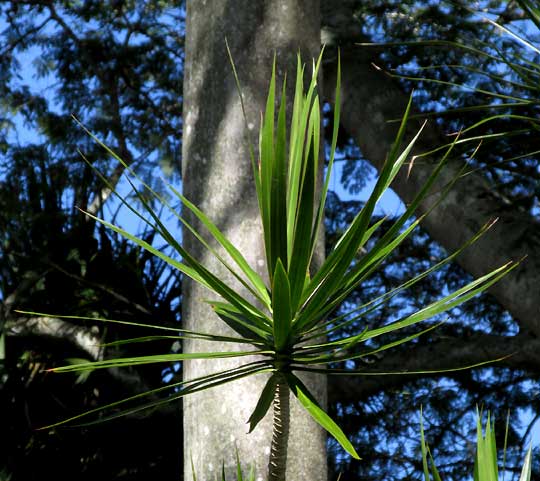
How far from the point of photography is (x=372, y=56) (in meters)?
3.97

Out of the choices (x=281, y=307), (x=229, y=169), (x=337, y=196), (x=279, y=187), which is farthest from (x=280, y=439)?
(x=337, y=196)

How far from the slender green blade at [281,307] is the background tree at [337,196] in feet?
6.27

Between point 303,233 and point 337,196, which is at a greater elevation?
point 337,196

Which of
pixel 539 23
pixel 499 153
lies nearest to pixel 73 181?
pixel 499 153

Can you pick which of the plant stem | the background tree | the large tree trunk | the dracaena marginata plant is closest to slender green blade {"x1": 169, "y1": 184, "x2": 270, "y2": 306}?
the dracaena marginata plant

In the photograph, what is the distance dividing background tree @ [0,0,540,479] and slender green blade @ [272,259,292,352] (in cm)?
191

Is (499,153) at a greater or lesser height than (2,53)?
lesser

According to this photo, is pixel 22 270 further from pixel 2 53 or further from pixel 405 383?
pixel 2 53

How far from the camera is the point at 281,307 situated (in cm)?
99

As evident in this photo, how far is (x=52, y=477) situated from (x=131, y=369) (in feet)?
2.08

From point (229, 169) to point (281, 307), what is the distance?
1.12m

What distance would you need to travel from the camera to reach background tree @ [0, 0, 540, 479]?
3.63 meters

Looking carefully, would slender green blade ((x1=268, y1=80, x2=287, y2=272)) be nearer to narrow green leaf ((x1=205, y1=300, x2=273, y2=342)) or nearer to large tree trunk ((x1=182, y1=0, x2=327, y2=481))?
narrow green leaf ((x1=205, y1=300, x2=273, y2=342))

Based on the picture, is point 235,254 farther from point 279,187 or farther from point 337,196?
point 337,196
